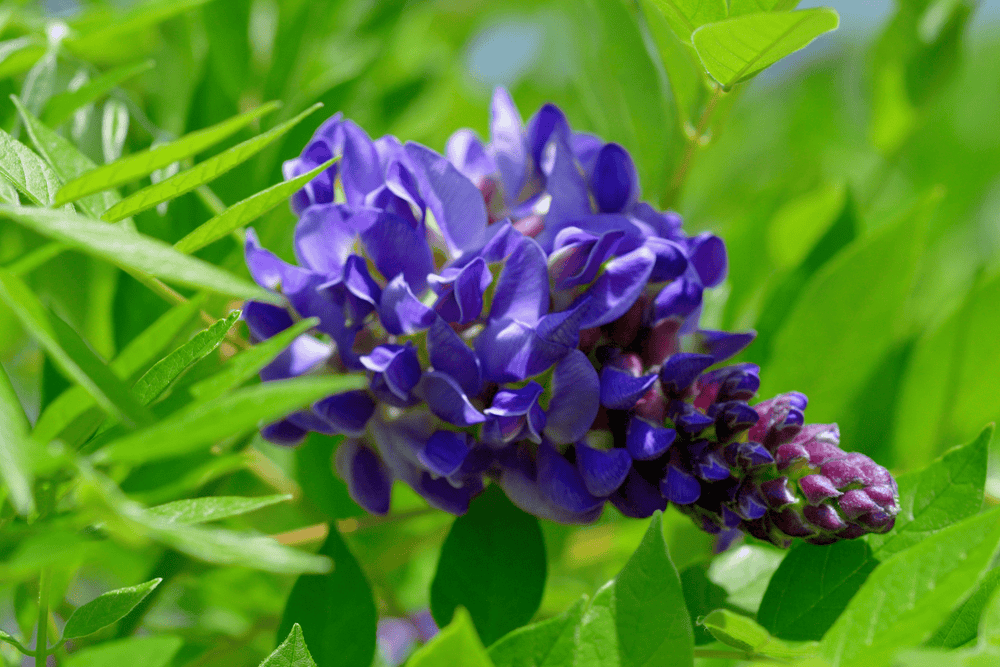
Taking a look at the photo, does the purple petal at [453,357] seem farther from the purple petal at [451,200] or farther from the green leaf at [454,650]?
the green leaf at [454,650]

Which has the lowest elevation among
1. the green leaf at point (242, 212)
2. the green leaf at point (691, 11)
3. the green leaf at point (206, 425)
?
the green leaf at point (206, 425)

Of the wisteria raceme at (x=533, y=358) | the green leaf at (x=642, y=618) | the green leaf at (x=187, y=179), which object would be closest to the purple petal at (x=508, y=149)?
the wisteria raceme at (x=533, y=358)

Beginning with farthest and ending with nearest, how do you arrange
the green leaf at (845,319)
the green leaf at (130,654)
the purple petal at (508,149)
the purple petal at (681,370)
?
the green leaf at (845,319)
the purple petal at (508,149)
the purple petal at (681,370)
the green leaf at (130,654)

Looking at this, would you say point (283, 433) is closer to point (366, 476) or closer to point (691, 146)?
point (366, 476)

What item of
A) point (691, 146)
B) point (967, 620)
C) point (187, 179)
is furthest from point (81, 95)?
point (967, 620)

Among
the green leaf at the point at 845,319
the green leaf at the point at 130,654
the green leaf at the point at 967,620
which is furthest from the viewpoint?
the green leaf at the point at 845,319

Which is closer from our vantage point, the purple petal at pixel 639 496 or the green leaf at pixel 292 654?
the green leaf at pixel 292 654

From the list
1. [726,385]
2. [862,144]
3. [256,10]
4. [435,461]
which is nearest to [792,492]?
[726,385]
